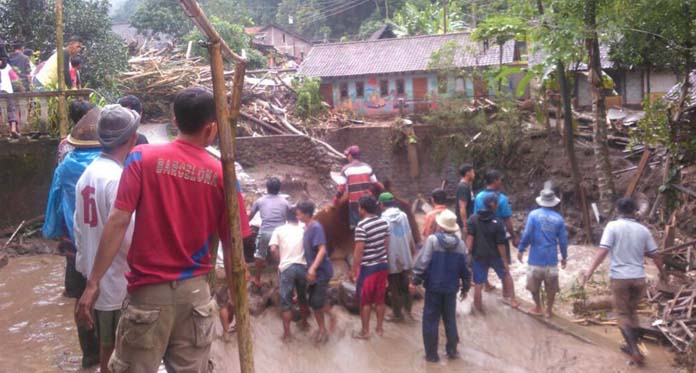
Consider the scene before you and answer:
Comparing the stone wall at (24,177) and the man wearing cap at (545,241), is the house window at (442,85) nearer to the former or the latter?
the stone wall at (24,177)

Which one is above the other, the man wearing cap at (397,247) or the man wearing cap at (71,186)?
the man wearing cap at (71,186)

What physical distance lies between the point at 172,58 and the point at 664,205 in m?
18.0

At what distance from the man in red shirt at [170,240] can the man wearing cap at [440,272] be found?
4.42 metres

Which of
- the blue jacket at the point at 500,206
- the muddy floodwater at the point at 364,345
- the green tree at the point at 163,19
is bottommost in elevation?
the muddy floodwater at the point at 364,345

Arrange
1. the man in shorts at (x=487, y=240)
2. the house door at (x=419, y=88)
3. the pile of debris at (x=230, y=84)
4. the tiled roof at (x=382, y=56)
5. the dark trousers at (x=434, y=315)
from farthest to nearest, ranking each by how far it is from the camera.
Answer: the house door at (x=419, y=88) → the tiled roof at (x=382, y=56) → the pile of debris at (x=230, y=84) → the man in shorts at (x=487, y=240) → the dark trousers at (x=434, y=315)

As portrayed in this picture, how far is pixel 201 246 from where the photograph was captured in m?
3.23

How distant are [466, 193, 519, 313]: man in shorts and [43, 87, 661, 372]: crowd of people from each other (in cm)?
1

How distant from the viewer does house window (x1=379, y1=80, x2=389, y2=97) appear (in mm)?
29062

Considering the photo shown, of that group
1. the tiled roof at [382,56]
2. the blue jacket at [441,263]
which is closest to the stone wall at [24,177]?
the blue jacket at [441,263]

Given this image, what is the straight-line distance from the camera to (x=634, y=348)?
7.43 meters

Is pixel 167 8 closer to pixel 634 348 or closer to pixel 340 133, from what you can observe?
pixel 340 133

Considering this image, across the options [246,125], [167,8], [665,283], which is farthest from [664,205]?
[167,8]

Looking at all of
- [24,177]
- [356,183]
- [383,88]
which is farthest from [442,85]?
[24,177]

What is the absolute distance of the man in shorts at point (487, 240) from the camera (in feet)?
28.3
